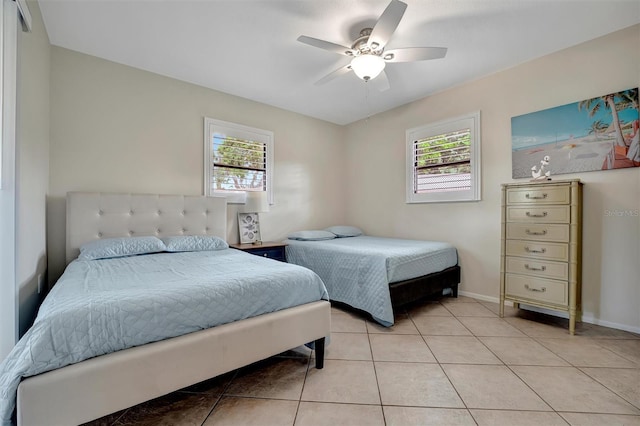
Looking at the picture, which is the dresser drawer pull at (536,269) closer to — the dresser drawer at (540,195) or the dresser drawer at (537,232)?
the dresser drawer at (537,232)

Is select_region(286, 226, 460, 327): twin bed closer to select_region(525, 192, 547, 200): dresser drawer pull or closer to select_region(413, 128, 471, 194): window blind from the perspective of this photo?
select_region(413, 128, 471, 194): window blind

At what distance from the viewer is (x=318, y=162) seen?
4.48 metres

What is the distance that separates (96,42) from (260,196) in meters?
2.05

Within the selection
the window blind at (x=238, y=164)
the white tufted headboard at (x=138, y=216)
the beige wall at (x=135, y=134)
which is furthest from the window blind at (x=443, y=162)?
the white tufted headboard at (x=138, y=216)

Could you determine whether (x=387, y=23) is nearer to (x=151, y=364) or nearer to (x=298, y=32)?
(x=298, y=32)

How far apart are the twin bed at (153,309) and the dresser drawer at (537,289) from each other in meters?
0.71


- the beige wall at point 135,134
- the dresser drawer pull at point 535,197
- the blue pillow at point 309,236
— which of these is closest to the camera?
the dresser drawer pull at point 535,197

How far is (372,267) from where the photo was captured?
2.58m

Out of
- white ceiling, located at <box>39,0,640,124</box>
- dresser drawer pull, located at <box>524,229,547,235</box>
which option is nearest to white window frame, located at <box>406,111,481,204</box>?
white ceiling, located at <box>39,0,640,124</box>

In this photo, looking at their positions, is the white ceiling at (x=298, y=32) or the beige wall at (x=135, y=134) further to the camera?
the beige wall at (x=135, y=134)

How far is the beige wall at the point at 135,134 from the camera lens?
2.51 metres

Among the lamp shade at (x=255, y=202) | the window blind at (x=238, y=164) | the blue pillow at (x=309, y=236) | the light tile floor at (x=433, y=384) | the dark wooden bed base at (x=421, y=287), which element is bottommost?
the light tile floor at (x=433, y=384)

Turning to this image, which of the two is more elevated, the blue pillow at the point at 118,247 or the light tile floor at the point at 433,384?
the blue pillow at the point at 118,247

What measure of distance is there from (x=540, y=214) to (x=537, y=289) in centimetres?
66
